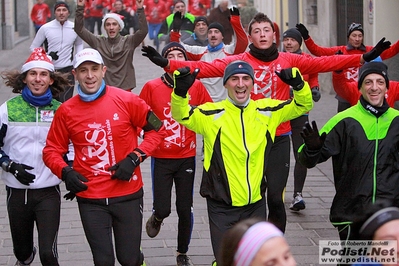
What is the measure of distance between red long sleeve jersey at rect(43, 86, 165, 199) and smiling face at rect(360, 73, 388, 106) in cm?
161

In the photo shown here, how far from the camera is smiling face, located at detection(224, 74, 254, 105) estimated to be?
241 inches

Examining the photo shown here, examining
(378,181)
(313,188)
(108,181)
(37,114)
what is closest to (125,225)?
(108,181)

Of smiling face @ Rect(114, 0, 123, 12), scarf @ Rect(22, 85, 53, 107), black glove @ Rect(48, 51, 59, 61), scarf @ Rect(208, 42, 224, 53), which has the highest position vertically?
smiling face @ Rect(114, 0, 123, 12)

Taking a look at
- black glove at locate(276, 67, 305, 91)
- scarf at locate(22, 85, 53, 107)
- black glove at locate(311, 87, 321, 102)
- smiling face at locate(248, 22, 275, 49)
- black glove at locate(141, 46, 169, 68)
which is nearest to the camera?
black glove at locate(276, 67, 305, 91)

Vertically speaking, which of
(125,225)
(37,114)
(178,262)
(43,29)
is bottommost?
(178,262)

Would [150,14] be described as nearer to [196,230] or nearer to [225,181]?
[196,230]

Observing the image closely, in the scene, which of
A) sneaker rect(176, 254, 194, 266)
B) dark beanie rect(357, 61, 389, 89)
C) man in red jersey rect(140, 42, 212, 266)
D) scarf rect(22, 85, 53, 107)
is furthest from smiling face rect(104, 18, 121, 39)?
dark beanie rect(357, 61, 389, 89)

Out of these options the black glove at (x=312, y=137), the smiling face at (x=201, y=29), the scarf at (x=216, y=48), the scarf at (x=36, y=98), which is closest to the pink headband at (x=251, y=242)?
the black glove at (x=312, y=137)

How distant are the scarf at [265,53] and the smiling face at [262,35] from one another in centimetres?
3

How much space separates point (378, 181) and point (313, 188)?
481cm

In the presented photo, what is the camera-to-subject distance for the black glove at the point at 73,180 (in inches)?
230

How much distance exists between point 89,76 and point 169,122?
4.82 ft

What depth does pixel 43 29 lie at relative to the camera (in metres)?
13.1

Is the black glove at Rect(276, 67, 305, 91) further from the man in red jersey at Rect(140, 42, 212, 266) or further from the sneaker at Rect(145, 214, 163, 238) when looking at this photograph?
the sneaker at Rect(145, 214, 163, 238)
